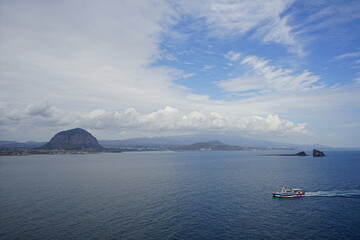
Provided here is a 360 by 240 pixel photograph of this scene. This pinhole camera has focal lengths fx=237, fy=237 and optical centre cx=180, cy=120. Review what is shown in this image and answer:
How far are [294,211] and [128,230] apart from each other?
4864cm

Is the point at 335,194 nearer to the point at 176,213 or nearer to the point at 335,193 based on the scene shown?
the point at 335,193

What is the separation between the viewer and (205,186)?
108 m

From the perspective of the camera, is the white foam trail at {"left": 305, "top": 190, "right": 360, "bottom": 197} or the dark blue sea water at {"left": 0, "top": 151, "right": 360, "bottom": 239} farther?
the white foam trail at {"left": 305, "top": 190, "right": 360, "bottom": 197}

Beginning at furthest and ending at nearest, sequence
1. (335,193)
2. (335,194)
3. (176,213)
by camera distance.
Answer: (335,193) → (335,194) → (176,213)

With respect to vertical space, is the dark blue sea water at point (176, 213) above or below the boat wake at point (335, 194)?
below

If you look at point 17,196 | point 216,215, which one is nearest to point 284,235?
point 216,215

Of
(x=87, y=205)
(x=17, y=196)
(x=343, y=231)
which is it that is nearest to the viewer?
(x=343, y=231)

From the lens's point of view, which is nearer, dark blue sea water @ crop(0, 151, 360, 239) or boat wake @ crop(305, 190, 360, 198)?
dark blue sea water @ crop(0, 151, 360, 239)

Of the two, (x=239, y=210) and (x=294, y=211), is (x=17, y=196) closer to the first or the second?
(x=239, y=210)

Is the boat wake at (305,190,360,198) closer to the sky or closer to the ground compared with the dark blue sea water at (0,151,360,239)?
closer to the sky

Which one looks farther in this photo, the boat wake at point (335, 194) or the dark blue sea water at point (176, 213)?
the boat wake at point (335, 194)

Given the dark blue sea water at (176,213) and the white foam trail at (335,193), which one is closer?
the dark blue sea water at (176,213)

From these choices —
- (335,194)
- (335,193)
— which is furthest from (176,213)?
(335,193)

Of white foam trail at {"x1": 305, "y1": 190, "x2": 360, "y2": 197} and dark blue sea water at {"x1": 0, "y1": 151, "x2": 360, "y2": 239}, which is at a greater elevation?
white foam trail at {"x1": 305, "y1": 190, "x2": 360, "y2": 197}
